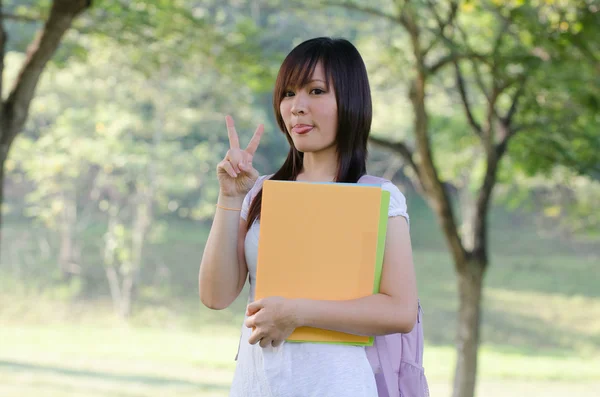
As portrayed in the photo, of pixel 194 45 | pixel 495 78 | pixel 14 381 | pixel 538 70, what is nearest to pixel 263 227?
pixel 538 70

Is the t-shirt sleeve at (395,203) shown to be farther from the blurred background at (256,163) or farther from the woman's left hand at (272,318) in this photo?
the blurred background at (256,163)

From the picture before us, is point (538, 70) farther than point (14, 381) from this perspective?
No

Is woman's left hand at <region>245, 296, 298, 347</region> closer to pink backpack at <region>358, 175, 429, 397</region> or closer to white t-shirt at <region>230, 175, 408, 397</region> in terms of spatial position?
white t-shirt at <region>230, 175, 408, 397</region>

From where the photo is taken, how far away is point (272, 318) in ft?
4.78

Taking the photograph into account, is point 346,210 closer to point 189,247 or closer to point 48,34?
point 48,34

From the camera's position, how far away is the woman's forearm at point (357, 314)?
1468 millimetres

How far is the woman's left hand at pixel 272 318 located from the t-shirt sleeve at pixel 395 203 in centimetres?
24

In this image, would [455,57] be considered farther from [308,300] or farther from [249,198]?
[308,300]

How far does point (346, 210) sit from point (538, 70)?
4012 millimetres

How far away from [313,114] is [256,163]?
2243 centimetres

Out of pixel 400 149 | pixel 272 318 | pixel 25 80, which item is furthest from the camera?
pixel 400 149

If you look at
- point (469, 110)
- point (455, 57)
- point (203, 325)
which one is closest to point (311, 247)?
Result: point (455, 57)

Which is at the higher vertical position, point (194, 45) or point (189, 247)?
point (194, 45)

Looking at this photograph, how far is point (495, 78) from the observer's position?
6141 mm
